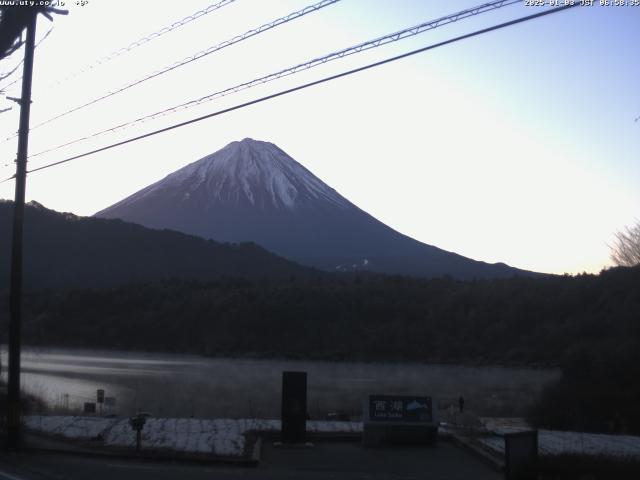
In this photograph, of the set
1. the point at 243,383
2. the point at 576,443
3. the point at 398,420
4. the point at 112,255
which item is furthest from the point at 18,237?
the point at 112,255

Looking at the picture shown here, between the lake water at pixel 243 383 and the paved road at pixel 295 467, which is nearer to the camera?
the paved road at pixel 295 467

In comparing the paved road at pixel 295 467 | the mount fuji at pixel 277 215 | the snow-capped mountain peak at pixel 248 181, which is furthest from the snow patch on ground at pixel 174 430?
the snow-capped mountain peak at pixel 248 181

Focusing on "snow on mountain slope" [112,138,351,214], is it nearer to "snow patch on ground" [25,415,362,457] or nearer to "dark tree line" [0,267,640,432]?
"dark tree line" [0,267,640,432]

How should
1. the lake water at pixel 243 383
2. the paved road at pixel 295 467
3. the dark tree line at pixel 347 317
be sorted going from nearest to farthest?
the paved road at pixel 295 467, the lake water at pixel 243 383, the dark tree line at pixel 347 317

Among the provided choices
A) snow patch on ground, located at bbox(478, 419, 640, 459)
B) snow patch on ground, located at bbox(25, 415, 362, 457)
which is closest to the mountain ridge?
snow patch on ground, located at bbox(25, 415, 362, 457)

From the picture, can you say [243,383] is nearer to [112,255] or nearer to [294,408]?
[294,408]

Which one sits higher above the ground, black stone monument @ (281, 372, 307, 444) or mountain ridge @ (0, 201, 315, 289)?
mountain ridge @ (0, 201, 315, 289)

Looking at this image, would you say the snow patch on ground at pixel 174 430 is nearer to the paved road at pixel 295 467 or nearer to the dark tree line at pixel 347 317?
the paved road at pixel 295 467
